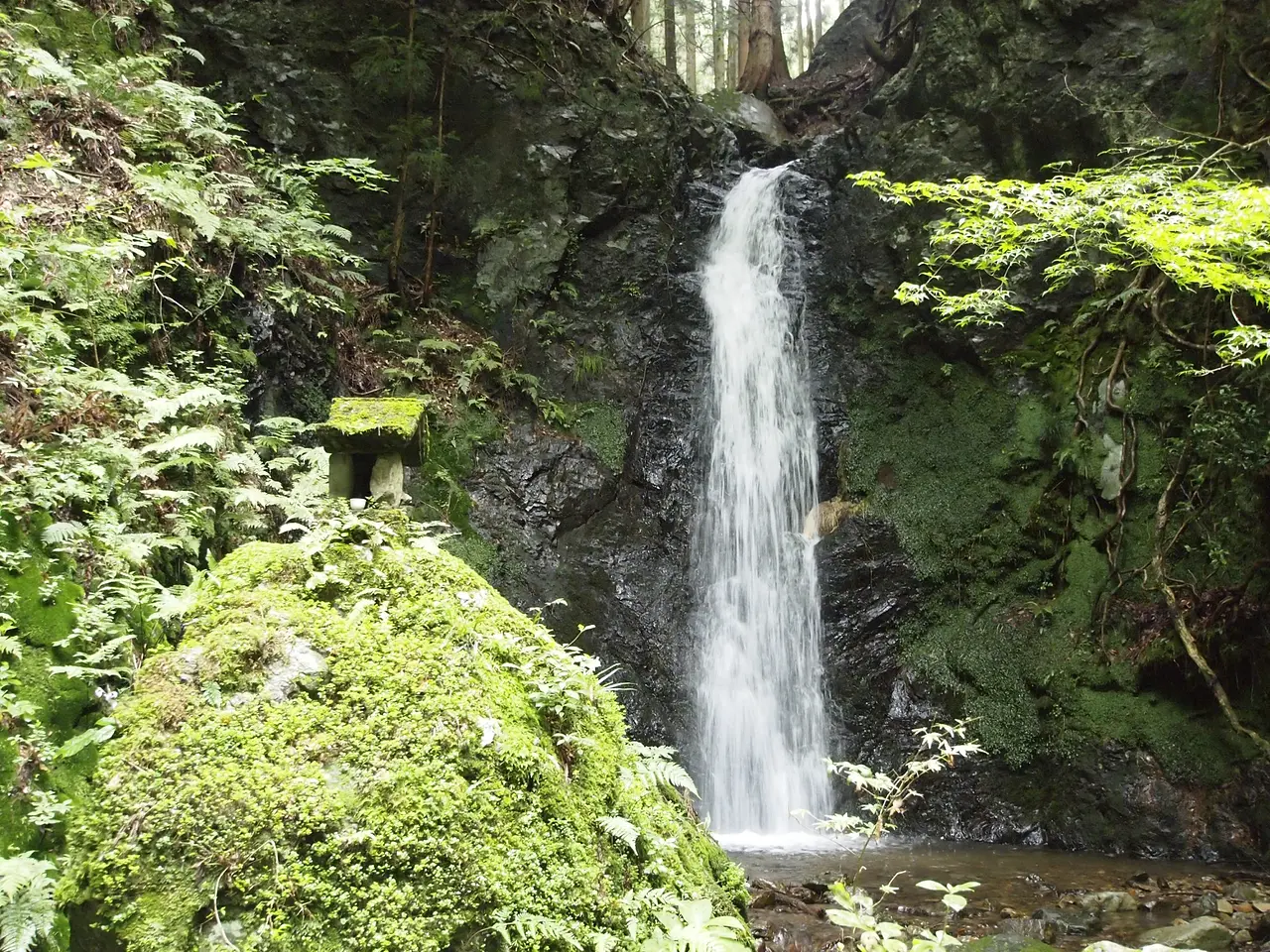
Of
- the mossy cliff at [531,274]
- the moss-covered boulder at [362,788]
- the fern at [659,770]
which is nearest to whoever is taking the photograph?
the moss-covered boulder at [362,788]

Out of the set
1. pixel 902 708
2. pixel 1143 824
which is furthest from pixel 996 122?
pixel 1143 824

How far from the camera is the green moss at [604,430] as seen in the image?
35.0ft

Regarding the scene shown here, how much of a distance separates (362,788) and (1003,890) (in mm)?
6291

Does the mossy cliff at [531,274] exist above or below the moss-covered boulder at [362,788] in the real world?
above

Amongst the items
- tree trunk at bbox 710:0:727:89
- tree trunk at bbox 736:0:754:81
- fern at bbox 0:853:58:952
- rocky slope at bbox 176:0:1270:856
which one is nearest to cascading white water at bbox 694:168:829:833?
rocky slope at bbox 176:0:1270:856

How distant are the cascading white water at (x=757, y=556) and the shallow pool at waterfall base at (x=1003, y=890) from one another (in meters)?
1.00

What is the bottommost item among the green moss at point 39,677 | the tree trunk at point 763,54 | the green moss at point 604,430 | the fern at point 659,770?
the fern at point 659,770

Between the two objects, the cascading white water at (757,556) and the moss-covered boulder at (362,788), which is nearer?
the moss-covered boulder at (362,788)

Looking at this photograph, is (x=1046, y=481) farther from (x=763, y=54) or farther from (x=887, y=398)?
(x=763, y=54)

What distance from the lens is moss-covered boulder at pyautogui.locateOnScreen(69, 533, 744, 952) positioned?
1.84 m

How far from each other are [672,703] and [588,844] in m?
7.28

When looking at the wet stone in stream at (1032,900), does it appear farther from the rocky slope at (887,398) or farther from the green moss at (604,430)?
the green moss at (604,430)

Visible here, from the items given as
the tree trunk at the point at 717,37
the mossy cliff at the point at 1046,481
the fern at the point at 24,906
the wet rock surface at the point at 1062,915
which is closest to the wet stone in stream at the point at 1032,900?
the wet rock surface at the point at 1062,915

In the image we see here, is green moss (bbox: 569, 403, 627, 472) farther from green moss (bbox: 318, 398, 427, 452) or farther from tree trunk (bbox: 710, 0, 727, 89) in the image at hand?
tree trunk (bbox: 710, 0, 727, 89)
